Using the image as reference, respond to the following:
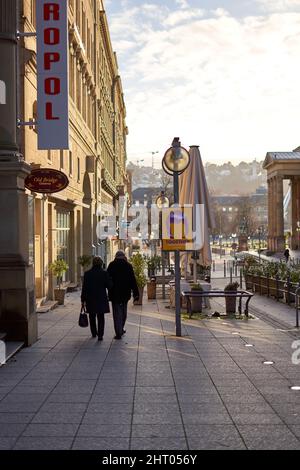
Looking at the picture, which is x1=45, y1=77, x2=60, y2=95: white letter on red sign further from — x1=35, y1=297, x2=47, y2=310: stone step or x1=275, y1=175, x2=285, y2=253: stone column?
x1=275, y1=175, x2=285, y2=253: stone column

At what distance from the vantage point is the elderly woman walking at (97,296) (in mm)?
A: 12367

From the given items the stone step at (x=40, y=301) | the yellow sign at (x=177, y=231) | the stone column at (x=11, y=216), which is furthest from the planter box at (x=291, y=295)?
the stone column at (x=11, y=216)

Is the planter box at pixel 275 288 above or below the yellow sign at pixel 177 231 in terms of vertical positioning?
below

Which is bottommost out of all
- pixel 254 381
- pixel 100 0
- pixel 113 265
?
pixel 254 381

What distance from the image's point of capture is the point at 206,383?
8500 mm

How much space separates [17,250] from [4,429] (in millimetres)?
5452

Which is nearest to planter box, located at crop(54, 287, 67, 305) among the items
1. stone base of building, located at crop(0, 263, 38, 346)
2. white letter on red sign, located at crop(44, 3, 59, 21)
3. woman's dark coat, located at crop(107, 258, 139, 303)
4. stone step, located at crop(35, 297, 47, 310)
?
stone step, located at crop(35, 297, 47, 310)

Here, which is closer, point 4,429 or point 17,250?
point 4,429

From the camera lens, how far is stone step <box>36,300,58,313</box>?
56.6ft

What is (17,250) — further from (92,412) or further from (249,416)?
(249,416)

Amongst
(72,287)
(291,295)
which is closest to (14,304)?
(291,295)

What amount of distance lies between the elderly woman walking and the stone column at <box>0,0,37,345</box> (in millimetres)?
1156

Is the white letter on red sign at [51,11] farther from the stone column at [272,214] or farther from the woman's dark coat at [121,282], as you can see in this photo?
the stone column at [272,214]
